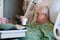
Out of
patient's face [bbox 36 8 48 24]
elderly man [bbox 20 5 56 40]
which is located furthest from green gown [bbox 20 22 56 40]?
patient's face [bbox 36 8 48 24]

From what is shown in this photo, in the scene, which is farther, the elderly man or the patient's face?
the patient's face

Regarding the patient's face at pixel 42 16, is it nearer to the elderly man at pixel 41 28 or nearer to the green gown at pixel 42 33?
the elderly man at pixel 41 28

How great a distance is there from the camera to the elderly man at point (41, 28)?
1.36 m

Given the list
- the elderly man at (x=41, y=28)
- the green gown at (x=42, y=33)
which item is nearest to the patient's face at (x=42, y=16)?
the elderly man at (x=41, y=28)

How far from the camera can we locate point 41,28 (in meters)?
1.52

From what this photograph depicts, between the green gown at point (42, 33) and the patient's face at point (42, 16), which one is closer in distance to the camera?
the green gown at point (42, 33)

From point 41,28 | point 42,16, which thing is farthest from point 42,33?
point 42,16

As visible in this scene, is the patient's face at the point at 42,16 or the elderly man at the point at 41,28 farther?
the patient's face at the point at 42,16

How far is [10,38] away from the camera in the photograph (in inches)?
44.5

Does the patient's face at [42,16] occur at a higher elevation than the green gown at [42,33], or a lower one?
higher

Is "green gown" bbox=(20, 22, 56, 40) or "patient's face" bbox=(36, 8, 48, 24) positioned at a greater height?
"patient's face" bbox=(36, 8, 48, 24)

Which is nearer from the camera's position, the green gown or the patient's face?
the green gown

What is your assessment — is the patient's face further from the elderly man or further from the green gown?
the green gown

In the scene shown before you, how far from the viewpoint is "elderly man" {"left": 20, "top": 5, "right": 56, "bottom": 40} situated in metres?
1.36
